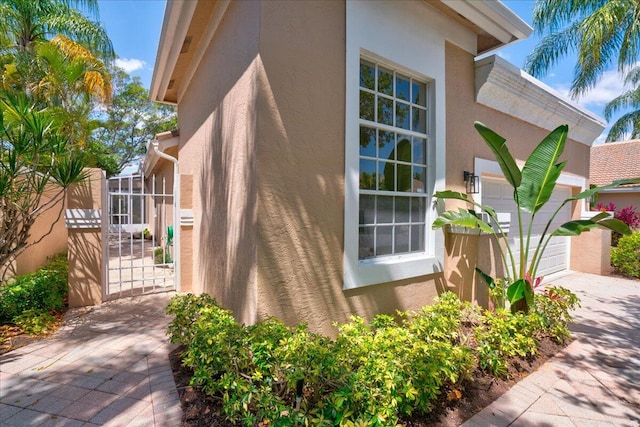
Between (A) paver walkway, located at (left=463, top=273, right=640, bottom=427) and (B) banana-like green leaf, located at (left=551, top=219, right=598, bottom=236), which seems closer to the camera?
(A) paver walkway, located at (left=463, top=273, right=640, bottom=427)

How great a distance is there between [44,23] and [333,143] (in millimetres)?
13157

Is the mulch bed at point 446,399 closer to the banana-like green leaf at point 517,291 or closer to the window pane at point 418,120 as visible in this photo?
the banana-like green leaf at point 517,291

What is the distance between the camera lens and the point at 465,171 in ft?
18.5

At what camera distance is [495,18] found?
5273 millimetres

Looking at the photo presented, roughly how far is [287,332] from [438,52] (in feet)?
15.8

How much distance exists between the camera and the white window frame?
13.1 feet

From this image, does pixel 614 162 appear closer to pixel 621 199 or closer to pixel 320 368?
pixel 621 199

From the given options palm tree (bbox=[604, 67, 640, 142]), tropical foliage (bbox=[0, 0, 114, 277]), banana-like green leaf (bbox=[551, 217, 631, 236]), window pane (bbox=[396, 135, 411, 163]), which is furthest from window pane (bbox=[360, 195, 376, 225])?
palm tree (bbox=[604, 67, 640, 142])

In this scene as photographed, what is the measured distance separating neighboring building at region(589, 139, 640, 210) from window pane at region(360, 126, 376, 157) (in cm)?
1637

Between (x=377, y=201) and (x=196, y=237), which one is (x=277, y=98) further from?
(x=196, y=237)

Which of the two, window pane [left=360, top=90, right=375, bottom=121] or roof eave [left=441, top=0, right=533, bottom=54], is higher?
roof eave [left=441, top=0, right=533, bottom=54]

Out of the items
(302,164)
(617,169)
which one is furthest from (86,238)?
(617,169)

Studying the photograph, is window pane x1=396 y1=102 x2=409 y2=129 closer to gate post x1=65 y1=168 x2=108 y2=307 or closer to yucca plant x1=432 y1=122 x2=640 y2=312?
yucca plant x1=432 y1=122 x2=640 y2=312

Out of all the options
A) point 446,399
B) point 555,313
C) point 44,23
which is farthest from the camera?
point 44,23
